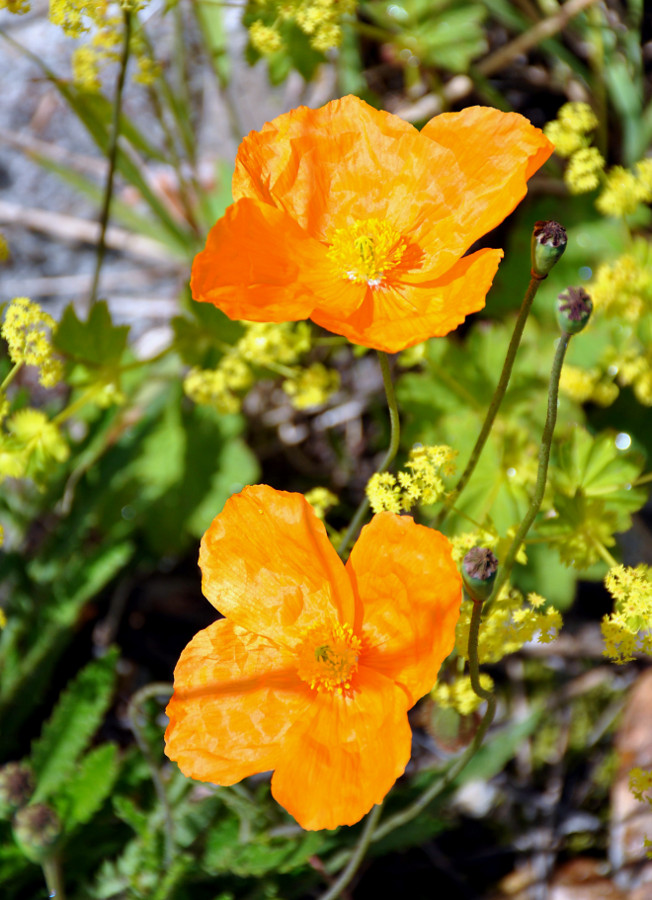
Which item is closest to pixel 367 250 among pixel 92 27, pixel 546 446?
pixel 546 446

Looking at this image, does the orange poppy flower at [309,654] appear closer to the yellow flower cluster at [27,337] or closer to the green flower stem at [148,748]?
the green flower stem at [148,748]

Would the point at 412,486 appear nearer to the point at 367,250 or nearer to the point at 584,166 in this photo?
the point at 367,250

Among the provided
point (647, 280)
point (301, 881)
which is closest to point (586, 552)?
point (647, 280)

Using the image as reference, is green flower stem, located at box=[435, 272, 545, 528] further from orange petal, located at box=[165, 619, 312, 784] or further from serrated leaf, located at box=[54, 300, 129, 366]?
serrated leaf, located at box=[54, 300, 129, 366]

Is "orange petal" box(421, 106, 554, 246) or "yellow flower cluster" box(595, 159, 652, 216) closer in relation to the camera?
"orange petal" box(421, 106, 554, 246)

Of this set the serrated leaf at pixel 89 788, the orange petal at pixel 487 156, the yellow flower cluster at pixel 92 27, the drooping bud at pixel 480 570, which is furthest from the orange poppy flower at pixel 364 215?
the serrated leaf at pixel 89 788

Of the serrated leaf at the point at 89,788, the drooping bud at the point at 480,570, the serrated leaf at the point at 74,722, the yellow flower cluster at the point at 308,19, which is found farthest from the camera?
the serrated leaf at the point at 74,722

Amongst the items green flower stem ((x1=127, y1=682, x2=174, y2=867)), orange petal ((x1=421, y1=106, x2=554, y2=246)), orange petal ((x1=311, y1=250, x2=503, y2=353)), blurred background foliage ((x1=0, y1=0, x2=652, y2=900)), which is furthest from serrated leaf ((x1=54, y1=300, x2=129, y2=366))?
orange petal ((x1=421, y1=106, x2=554, y2=246))
